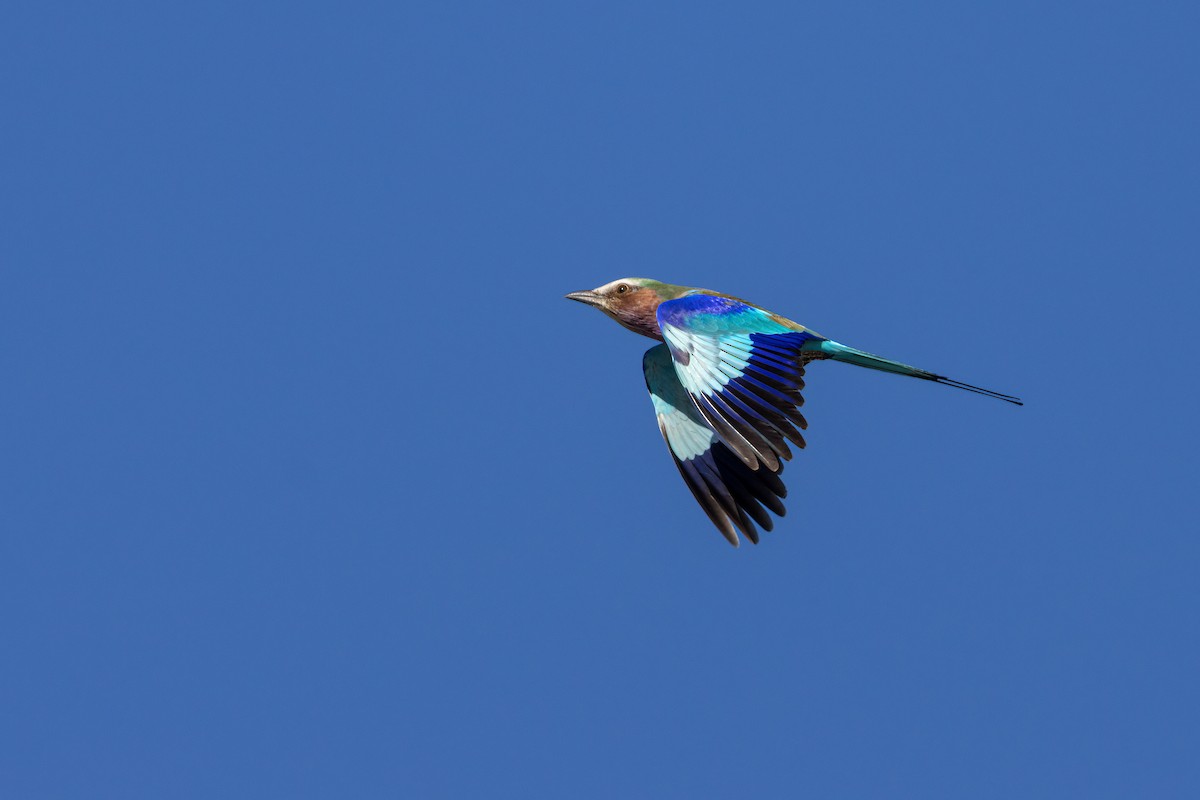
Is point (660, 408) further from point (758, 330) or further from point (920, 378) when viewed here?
point (920, 378)

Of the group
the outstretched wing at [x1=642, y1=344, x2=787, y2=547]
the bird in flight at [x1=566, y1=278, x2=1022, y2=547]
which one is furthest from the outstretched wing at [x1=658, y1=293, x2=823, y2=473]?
the outstretched wing at [x1=642, y1=344, x2=787, y2=547]

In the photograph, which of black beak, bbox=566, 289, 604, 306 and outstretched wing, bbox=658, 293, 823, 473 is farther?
black beak, bbox=566, 289, 604, 306

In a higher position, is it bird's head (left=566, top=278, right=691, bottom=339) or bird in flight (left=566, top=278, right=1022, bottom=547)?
bird's head (left=566, top=278, right=691, bottom=339)

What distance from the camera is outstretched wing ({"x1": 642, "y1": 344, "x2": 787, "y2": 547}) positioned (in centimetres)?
1367

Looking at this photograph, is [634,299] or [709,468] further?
[634,299]

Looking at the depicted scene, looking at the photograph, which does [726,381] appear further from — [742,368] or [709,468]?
[709,468]

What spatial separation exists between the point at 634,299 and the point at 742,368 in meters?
2.37

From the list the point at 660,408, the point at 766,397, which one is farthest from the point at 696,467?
the point at 766,397

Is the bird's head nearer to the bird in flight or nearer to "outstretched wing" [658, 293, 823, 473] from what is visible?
the bird in flight

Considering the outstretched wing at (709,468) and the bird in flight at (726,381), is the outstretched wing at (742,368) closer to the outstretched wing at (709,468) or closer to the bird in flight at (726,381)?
the bird in flight at (726,381)

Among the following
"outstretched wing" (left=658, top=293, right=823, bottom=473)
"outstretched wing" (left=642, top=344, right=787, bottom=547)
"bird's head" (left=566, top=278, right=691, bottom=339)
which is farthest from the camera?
"bird's head" (left=566, top=278, right=691, bottom=339)

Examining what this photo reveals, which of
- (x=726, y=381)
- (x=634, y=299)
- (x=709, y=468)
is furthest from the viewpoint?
(x=634, y=299)

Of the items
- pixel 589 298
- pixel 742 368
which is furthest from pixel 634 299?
pixel 742 368

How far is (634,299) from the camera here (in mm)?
14875
